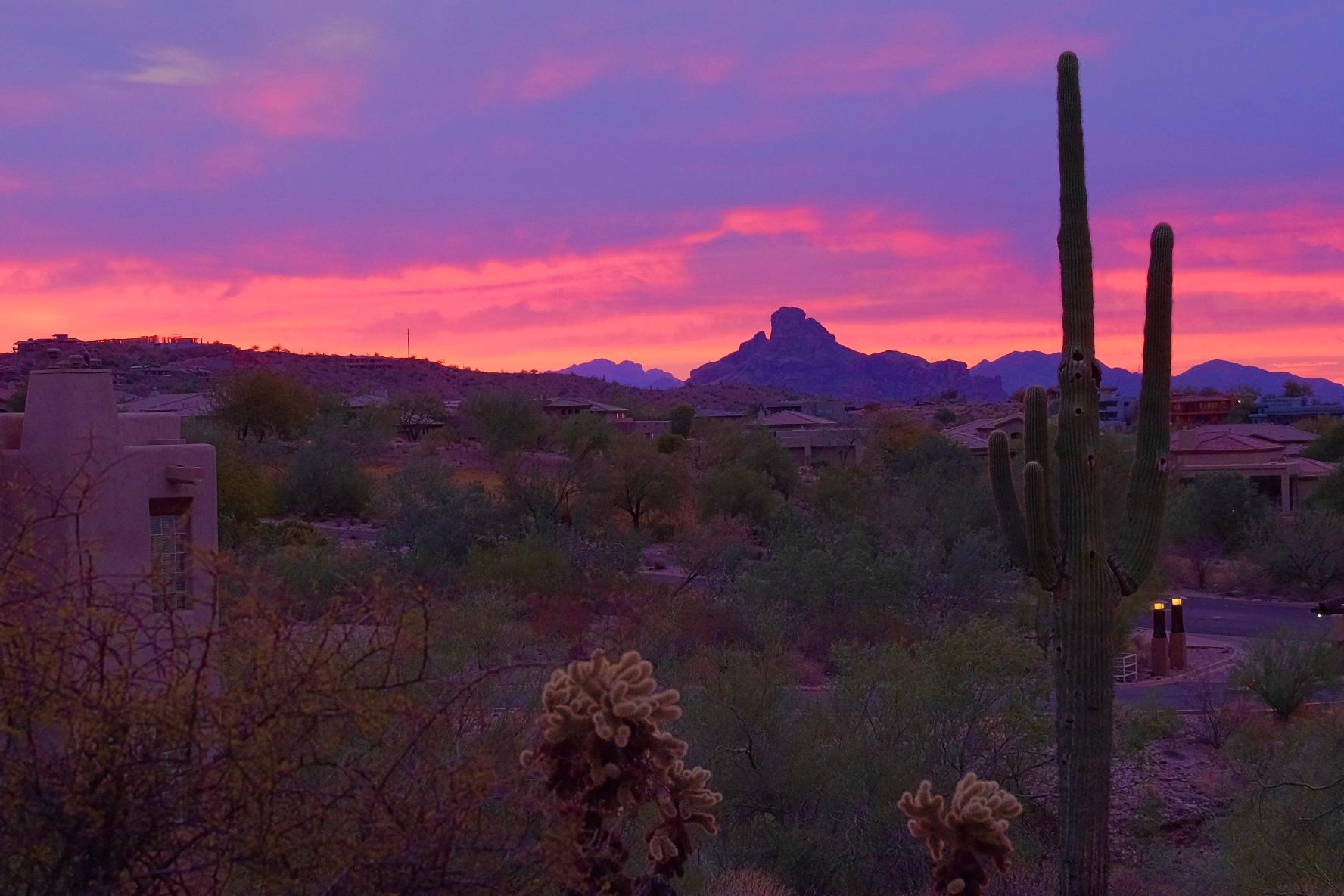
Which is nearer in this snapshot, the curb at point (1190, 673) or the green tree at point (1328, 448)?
the curb at point (1190, 673)

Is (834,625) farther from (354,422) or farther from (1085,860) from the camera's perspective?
(354,422)

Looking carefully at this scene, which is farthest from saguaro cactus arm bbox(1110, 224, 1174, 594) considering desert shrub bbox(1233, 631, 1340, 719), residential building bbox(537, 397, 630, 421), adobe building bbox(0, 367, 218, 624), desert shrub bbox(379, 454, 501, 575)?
residential building bbox(537, 397, 630, 421)

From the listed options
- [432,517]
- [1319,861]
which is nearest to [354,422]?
[432,517]

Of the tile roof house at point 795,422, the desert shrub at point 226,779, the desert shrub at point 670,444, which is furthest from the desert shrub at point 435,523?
the tile roof house at point 795,422

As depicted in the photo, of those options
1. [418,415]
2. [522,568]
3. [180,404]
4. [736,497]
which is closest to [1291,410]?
[418,415]

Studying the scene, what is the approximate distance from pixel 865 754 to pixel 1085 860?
443 cm

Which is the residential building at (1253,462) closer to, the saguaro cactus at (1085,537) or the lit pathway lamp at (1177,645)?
the lit pathway lamp at (1177,645)

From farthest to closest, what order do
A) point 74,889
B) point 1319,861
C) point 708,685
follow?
1. point 708,685
2. point 1319,861
3. point 74,889

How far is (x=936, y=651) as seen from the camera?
16.4 metres

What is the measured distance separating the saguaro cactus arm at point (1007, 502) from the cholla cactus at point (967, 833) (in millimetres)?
3692

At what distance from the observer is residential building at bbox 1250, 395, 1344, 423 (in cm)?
9725

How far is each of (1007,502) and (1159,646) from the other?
1789cm

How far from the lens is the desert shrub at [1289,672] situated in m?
22.5

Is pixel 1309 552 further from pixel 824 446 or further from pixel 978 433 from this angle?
pixel 824 446
